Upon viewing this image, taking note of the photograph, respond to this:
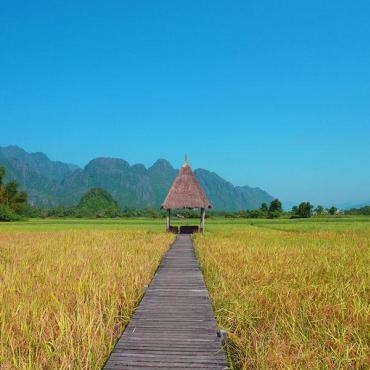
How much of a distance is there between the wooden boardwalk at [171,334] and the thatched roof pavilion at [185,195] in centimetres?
1337

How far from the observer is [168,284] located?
6.68 m

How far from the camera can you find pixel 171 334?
12.9 ft

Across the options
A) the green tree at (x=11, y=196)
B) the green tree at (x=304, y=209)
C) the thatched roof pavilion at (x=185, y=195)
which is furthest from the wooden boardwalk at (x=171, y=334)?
the green tree at (x=11, y=196)

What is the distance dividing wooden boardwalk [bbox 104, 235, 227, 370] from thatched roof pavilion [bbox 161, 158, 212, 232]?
43.9 ft

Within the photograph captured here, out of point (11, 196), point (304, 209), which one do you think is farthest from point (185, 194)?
point (11, 196)

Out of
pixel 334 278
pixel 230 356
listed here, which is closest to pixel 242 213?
pixel 334 278

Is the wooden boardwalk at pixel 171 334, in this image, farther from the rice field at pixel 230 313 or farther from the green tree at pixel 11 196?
the green tree at pixel 11 196

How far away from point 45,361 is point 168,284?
3.37 m

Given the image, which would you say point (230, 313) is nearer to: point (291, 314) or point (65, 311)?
point (291, 314)

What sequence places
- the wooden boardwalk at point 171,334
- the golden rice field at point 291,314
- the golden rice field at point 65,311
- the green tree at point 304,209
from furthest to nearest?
the green tree at point 304,209, the golden rice field at point 65,311, the golden rice field at point 291,314, the wooden boardwalk at point 171,334

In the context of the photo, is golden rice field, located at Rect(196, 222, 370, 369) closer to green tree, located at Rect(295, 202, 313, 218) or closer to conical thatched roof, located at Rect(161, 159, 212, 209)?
conical thatched roof, located at Rect(161, 159, 212, 209)

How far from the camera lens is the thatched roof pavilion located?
19.9 meters

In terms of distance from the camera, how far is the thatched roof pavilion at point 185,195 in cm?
1992

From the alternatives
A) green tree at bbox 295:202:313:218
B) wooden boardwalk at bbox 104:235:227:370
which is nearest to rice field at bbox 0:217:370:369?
wooden boardwalk at bbox 104:235:227:370
